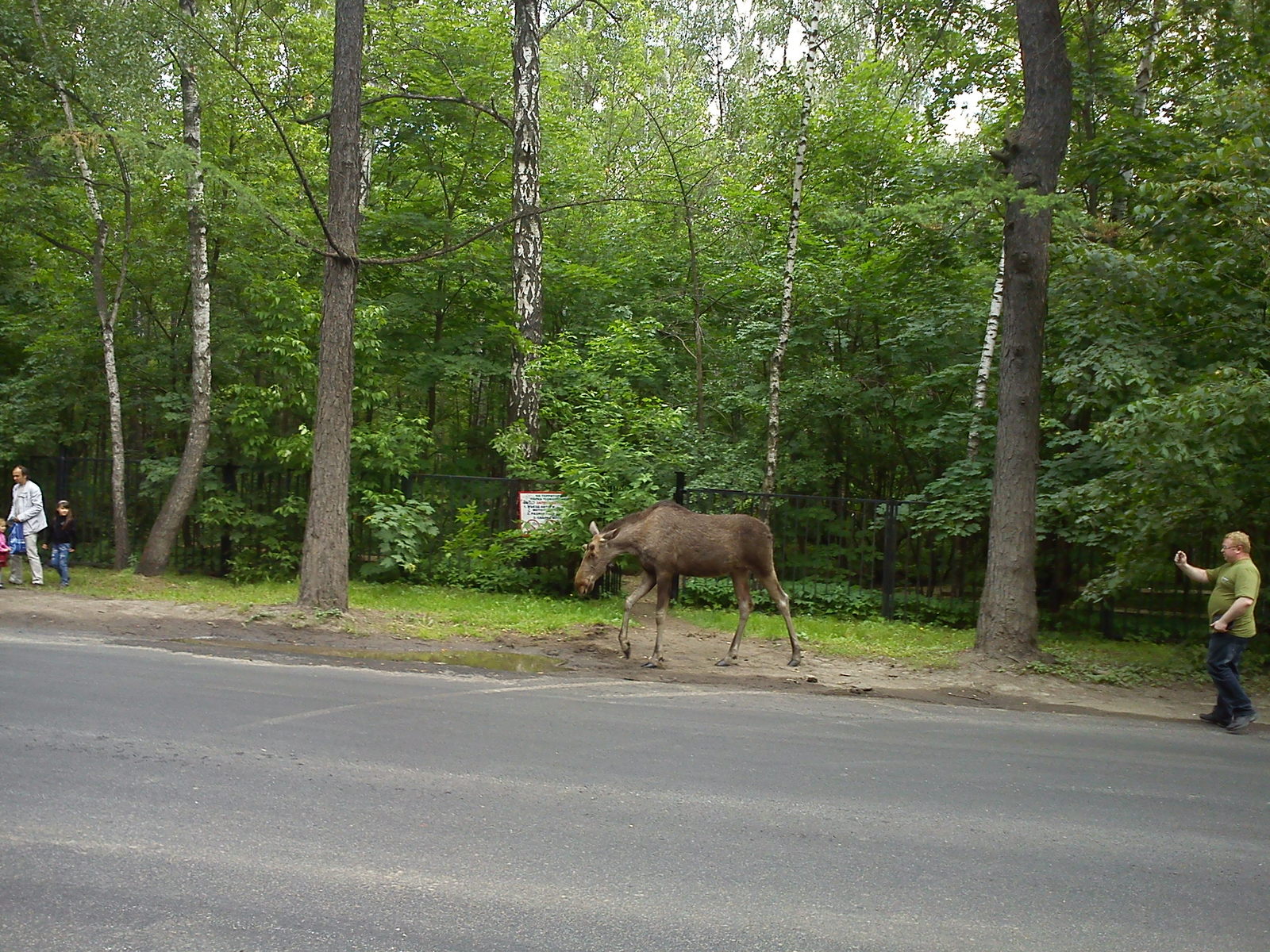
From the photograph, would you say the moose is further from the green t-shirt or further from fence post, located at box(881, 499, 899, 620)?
fence post, located at box(881, 499, 899, 620)

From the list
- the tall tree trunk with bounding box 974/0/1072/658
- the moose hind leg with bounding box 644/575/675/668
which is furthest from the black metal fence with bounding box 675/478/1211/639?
the moose hind leg with bounding box 644/575/675/668

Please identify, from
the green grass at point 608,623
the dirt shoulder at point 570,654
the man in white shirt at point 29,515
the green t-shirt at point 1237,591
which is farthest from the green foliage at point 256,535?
the green t-shirt at point 1237,591

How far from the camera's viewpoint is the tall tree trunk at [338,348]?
1357cm

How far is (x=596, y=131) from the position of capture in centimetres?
3334

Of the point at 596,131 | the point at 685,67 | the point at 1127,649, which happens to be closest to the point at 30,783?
the point at 1127,649

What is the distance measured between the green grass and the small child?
1.09 feet

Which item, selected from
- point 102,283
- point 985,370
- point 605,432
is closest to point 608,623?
point 605,432

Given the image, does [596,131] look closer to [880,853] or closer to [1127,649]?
[1127,649]

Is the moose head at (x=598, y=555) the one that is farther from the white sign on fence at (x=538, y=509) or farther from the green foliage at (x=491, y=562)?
the green foliage at (x=491, y=562)

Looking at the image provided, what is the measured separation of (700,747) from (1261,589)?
8634mm

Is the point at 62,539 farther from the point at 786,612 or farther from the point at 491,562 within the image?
the point at 786,612

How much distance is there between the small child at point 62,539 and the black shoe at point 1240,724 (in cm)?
1651

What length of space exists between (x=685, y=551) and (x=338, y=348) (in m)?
5.61

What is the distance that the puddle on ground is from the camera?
441 inches
